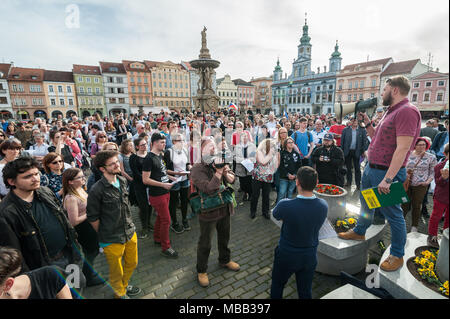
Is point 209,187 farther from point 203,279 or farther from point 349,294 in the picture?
point 349,294

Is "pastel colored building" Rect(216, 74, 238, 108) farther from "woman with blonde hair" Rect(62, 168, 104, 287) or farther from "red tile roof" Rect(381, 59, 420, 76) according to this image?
"woman with blonde hair" Rect(62, 168, 104, 287)

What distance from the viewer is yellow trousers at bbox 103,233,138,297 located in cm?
294

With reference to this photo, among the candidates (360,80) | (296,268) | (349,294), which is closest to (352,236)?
(349,294)

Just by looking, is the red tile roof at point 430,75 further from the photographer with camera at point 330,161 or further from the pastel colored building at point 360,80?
the photographer with camera at point 330,161

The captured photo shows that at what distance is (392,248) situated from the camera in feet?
9.03

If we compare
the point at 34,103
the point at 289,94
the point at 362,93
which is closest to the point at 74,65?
the point at 34,103

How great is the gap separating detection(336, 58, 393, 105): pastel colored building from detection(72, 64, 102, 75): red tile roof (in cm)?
6190

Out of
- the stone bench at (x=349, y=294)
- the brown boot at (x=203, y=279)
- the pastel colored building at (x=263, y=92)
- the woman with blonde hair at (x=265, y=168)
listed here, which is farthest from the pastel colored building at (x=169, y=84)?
the stone bench at (x=349, y=294)

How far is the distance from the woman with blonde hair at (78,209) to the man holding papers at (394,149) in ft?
12.9

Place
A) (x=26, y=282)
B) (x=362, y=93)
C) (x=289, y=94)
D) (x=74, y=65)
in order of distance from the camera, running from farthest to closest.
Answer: (x=289, y=94) → (x=362, y=93) → (x=74, y=65) → (x=26, y=282)

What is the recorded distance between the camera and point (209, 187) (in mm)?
3203

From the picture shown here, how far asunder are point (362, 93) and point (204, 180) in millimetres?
68070

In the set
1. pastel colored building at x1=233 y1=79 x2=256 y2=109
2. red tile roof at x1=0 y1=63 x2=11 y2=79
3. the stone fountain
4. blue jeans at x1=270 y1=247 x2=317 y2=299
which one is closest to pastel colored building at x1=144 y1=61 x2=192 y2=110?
pastel colored building at x1=233 y1=79 x2=256 y2=109
